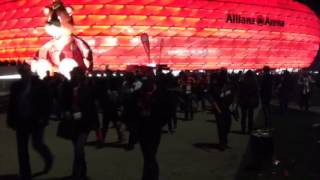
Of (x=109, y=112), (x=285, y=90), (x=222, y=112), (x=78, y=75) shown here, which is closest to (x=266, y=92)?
(x=222, y=112)

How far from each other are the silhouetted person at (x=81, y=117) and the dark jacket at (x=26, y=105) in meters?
0.47

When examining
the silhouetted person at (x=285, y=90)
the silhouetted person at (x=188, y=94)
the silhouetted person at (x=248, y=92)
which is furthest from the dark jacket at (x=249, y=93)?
the silhouetted person at (x=285, y=90)

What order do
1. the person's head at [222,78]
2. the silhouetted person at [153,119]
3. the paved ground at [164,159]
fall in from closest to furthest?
1. the silhouetted person at [153,119]
2. the paved ground at [164,159]
3. the person's head at [222,78]

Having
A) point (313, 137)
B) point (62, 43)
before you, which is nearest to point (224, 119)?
point (313, 137)

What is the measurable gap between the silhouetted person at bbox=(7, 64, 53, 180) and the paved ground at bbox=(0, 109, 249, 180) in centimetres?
56

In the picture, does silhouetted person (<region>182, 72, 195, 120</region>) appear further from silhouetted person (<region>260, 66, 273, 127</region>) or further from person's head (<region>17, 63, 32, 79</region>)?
person's head (<region>17, 63, 32, 79</region>)

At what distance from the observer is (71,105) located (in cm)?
860

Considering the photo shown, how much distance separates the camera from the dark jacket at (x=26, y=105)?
27.7 feet

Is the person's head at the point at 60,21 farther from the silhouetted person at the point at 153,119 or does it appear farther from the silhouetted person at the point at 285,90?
the silhouetted person at the point at 153,119

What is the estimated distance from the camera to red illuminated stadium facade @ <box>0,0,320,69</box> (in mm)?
60531

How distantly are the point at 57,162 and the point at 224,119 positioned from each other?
3756 millimetres

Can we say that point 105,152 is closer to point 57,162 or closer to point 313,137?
point 57,162

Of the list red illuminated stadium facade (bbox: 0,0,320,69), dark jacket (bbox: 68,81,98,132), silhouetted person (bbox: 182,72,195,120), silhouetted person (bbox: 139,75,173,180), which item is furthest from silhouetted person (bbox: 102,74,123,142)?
red illuminated stadium facade (bbox: 0,0,320,69)

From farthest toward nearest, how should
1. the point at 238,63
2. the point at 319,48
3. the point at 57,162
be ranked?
the point at 319,48
the point at 238,63
the point at 57,162
